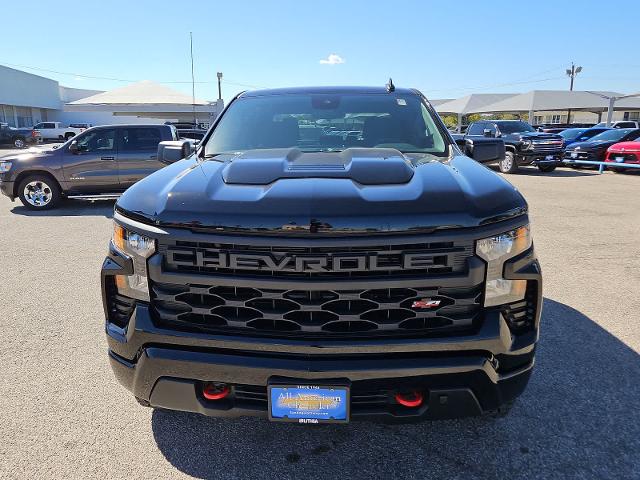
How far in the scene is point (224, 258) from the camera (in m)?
1.96

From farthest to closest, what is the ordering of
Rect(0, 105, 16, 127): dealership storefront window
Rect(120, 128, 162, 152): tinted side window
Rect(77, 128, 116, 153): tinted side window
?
1. Rect(0, 105, 16, 127): dealership storefront window
2. Rect(120, 128, 162, 152): tinted side window
3. Rect(77, 128, 116, 153): tinted side window

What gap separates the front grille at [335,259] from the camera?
1.92m

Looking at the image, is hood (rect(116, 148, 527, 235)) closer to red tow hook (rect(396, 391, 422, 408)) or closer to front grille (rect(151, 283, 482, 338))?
front grille (rect(151, 283, 482, 338))

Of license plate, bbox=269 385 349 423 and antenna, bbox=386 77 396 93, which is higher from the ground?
antenna, bbox=386 77 396 93

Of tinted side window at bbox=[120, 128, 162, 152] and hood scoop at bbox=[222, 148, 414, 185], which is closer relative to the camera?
hood scoop at bbox=[222, 148, 414, 185]

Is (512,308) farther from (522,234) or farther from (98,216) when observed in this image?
(98,216)

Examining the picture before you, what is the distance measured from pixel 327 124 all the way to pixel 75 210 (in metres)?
8.54

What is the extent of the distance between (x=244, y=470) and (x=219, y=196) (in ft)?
4.36

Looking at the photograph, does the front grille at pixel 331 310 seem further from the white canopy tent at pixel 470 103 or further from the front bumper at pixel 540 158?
→ the white canopy tent at pixel 470 103

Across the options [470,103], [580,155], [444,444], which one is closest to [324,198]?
[444,444]

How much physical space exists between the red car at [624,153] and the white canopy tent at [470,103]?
30.7m

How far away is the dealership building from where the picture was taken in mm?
42438

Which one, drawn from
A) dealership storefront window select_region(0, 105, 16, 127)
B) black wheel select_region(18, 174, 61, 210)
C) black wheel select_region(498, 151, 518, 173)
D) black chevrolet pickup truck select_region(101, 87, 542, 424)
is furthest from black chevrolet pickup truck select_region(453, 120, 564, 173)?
dealership storefront window select_region(0, 105, 16, 127)

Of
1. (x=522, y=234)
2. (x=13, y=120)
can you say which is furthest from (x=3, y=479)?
(x=13, y=120)
